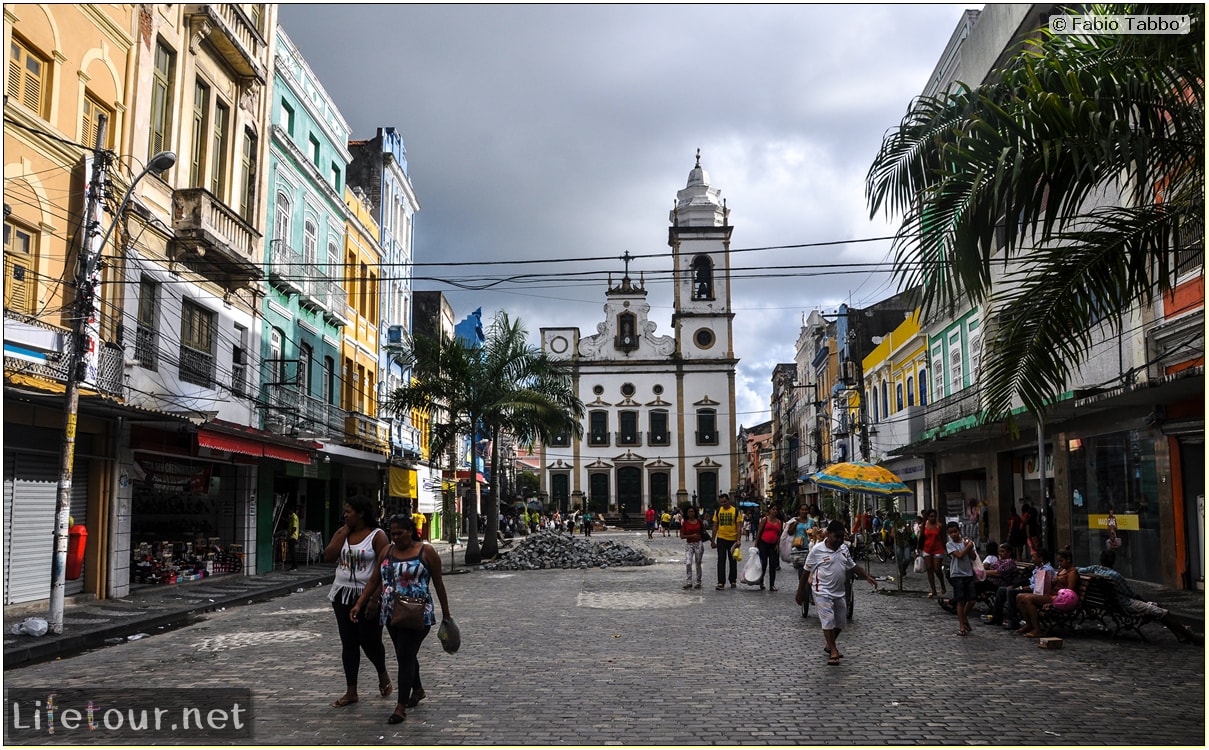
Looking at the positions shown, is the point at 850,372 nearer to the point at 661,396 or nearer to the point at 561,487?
the point at 661,396

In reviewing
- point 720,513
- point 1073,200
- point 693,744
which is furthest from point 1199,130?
point 720,513

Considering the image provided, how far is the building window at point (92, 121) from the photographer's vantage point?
14.7m

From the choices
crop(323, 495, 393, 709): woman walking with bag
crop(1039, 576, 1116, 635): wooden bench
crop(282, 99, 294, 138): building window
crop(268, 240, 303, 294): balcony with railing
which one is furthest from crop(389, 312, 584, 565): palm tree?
crop(323, 495, 393, 709): woman walking with bag

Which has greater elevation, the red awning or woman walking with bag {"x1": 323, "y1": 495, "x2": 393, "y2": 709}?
the red awning

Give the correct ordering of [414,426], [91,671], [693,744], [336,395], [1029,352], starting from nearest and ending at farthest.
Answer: [693,744], [1029,352], [91,671], [336,395], [414,426]

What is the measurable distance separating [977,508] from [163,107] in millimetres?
19802

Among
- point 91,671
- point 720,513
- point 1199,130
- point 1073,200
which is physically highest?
point 1199,130

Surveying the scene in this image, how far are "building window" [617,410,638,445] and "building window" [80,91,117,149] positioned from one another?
50668 millimetres

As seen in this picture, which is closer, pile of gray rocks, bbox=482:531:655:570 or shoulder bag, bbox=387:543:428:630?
shoulder bag, bbox=387:543:428:630

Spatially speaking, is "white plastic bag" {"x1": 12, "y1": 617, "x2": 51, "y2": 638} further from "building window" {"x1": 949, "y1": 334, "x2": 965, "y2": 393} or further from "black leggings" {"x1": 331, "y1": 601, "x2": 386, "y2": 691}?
"building window" {"x1": 949, "y1": 334, "x2": 965, "y2": 393}

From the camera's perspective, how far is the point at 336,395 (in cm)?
2742

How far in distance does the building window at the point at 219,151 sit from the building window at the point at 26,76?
525 centimetres

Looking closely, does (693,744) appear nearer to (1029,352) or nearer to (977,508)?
(1029,352)

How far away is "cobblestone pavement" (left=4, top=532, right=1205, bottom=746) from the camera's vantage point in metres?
6.35
